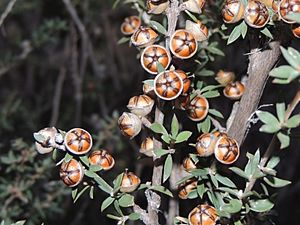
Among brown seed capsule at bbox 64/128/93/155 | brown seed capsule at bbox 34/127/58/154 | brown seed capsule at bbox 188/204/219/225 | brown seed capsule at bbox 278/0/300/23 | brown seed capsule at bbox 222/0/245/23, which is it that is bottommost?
brown seed capsule at bbox 188/204/219/225

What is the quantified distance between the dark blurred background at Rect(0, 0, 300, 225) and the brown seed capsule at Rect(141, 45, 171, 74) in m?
0.26

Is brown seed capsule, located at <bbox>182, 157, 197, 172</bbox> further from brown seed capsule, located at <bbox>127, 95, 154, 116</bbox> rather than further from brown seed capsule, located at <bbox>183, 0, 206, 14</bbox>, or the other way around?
brown seed capsule, located at <bbox>183, 0, 206, 14</bbox>

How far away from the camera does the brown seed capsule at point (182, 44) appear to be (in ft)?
2.62

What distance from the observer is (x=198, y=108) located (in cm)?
91

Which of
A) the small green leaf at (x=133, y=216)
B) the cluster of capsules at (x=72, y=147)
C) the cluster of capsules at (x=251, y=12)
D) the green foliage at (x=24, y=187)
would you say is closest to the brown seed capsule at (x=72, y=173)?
the cluster of capsules at (x=72, y=147)

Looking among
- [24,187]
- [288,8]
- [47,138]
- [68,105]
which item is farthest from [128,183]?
[68,105]

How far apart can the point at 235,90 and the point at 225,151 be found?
0.18 meters

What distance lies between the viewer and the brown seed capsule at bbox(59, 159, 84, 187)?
82 centimetres

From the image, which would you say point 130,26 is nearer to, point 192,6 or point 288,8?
point 192,6

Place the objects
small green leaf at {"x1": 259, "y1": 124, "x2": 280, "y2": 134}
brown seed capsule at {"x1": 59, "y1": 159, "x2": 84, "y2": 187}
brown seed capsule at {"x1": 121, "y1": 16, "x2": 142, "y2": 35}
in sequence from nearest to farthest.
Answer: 1. small green leaf at {"x1": 259, "y1": 124, "x2": 280, "y2": 134}
2. brown seed capsule at {"x1": 59, "y1": 159, "x2": 84, "y2": 187}
3. brown seed capsule at {"x1": 121, "y1": 16, "x2": 142, "y2": 35}

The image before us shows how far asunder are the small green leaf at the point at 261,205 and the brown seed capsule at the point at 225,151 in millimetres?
84

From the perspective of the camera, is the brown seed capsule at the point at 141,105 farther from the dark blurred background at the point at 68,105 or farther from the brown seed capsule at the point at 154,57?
the dark blurred background at the point at 68,105

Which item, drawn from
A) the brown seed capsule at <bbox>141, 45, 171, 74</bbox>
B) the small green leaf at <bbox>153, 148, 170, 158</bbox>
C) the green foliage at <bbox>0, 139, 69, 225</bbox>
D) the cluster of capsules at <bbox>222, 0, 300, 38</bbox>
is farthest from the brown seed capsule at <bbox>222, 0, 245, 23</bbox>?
the green foliage at <bbox>0, 139, 69, 225</bbox>

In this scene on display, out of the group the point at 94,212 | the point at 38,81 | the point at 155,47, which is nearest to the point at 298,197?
the point at 94,212
